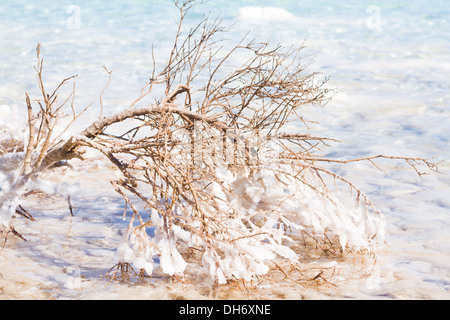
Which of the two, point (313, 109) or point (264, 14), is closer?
point (313, 109)

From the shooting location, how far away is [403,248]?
4.06 m

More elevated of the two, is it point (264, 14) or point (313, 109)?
point (264, 14)

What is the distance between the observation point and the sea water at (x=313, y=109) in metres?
3.44

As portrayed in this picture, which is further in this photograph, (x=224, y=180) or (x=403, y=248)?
(x=403, y=248)

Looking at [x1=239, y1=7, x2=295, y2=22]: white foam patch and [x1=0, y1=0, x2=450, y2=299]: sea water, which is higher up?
[x1=239, y1=7, x2=295, y2=22]: white foam patch

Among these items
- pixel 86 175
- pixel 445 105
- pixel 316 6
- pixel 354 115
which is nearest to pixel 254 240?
pixel 86 175

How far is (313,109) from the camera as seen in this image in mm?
9383

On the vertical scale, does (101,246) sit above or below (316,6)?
below

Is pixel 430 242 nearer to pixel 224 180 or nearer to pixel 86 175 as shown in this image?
pixel 224 180

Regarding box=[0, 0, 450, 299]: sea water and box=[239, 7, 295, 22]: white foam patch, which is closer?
box=[0, 0, 450, 299]: sea water

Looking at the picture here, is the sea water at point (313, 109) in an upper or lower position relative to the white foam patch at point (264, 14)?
lower

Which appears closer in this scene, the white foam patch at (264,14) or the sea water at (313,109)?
the sea water at (313,109)

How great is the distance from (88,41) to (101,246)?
1249cm

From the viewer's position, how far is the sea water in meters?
3.44
